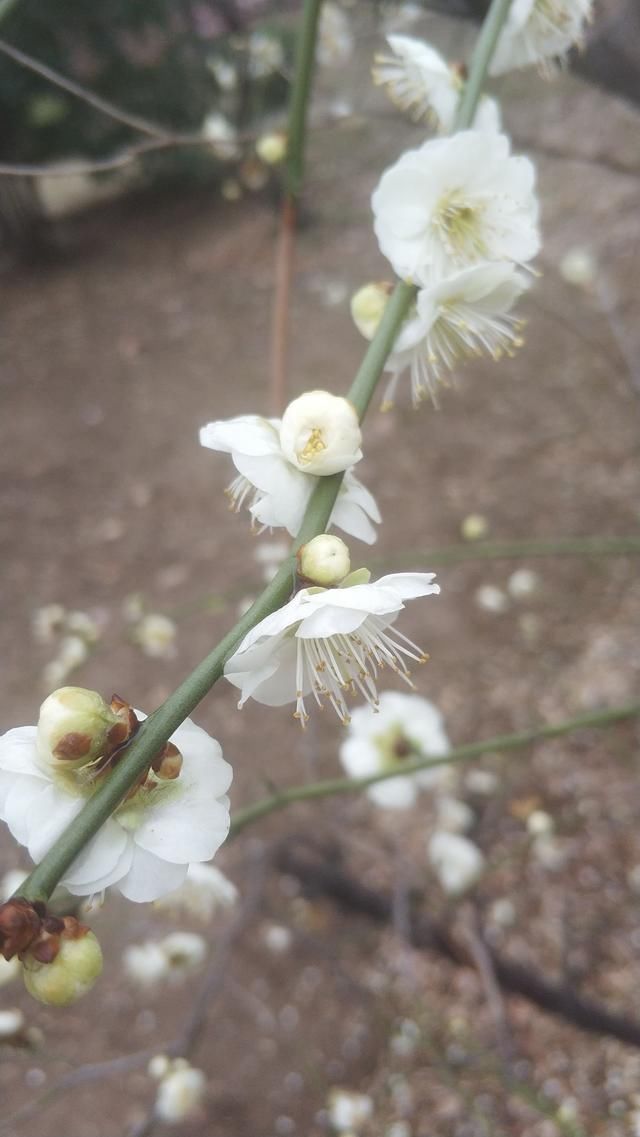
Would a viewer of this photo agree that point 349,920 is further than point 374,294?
Yes

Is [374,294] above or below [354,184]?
below

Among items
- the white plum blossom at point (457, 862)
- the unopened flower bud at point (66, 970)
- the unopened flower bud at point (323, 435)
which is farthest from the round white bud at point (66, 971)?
the white plum blossom at point (457, 862)

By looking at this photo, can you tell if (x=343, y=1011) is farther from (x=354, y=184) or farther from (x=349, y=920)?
(x=354, y=184)


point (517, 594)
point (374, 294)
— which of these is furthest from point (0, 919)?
point (517, 594)

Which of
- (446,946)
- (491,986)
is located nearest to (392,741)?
(491,986)

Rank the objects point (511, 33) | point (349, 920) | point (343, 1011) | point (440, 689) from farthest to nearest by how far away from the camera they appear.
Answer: point (440, 689) < point (349, 920) < point (343, 1011) < point (511, 33)

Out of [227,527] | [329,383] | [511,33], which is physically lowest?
[511,33]
